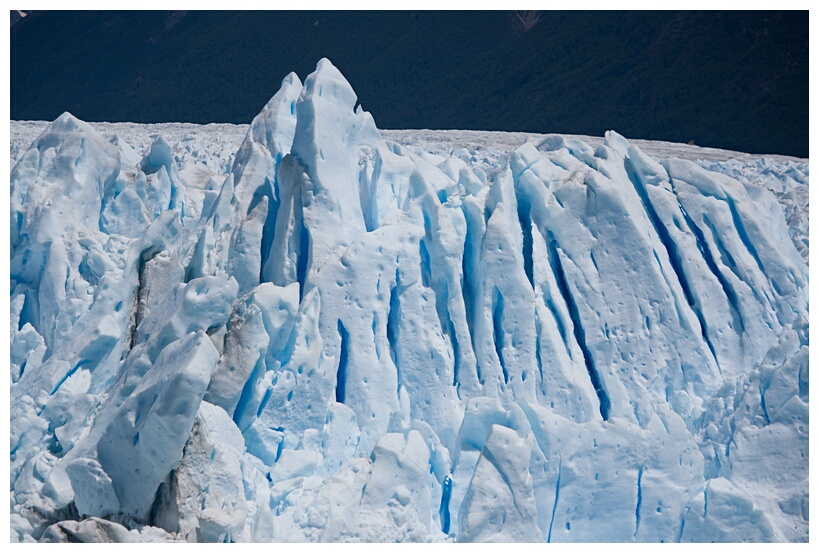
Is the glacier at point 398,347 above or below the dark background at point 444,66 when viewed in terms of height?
below

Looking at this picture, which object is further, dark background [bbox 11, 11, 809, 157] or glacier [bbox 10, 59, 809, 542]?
dark background [bbox 11, 11, 809, 157]

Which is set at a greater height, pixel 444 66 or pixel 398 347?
pixel 444 66

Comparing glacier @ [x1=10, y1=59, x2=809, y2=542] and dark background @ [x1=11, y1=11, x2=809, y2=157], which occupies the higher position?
dark background @ [x1=11, y1=11, x2=809, y2=157]

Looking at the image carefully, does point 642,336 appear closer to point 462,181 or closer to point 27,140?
point 462,181

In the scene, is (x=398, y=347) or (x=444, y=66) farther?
(x=444, y=66)
